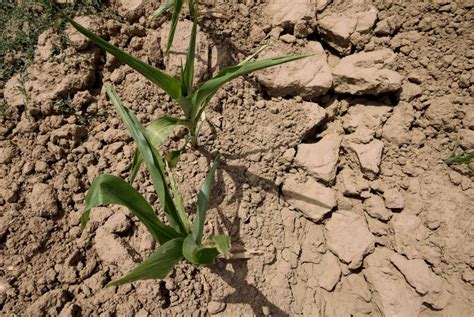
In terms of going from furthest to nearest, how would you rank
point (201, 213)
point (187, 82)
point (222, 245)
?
point (187, 82)
point (201, 213)
point (222, 245)

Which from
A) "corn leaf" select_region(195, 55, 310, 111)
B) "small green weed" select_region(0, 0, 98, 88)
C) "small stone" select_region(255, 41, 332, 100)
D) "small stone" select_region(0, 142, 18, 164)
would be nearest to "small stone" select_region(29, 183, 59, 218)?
"small stone" select_region(0, 142, 18, 164)

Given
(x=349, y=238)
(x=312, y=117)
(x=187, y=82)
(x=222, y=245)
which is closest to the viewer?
(x=222, y=245)

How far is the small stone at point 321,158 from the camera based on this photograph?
57.6 inches

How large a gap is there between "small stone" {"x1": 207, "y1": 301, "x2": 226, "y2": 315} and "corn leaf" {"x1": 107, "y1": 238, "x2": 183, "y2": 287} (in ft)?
0.96

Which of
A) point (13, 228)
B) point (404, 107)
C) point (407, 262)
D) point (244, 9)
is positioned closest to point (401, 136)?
point (404, 107)

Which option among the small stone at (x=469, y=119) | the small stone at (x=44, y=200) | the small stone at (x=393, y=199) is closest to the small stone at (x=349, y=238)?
the small stone at (x=393, y=199)

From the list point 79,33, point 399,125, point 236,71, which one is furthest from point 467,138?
point 79,33

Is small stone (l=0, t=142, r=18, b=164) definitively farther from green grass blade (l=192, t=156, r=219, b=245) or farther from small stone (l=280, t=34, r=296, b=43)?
small stone (l=280, t=34, r=296, b=43)

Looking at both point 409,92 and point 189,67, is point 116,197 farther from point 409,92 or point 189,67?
point 409,92

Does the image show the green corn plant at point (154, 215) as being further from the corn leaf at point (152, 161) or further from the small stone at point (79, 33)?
the small stone at point (79, 33)

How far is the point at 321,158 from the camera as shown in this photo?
148cm

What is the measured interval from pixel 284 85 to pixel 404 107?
536 mm

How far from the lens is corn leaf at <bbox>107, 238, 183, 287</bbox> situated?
0.91 metres

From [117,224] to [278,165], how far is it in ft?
2.18
